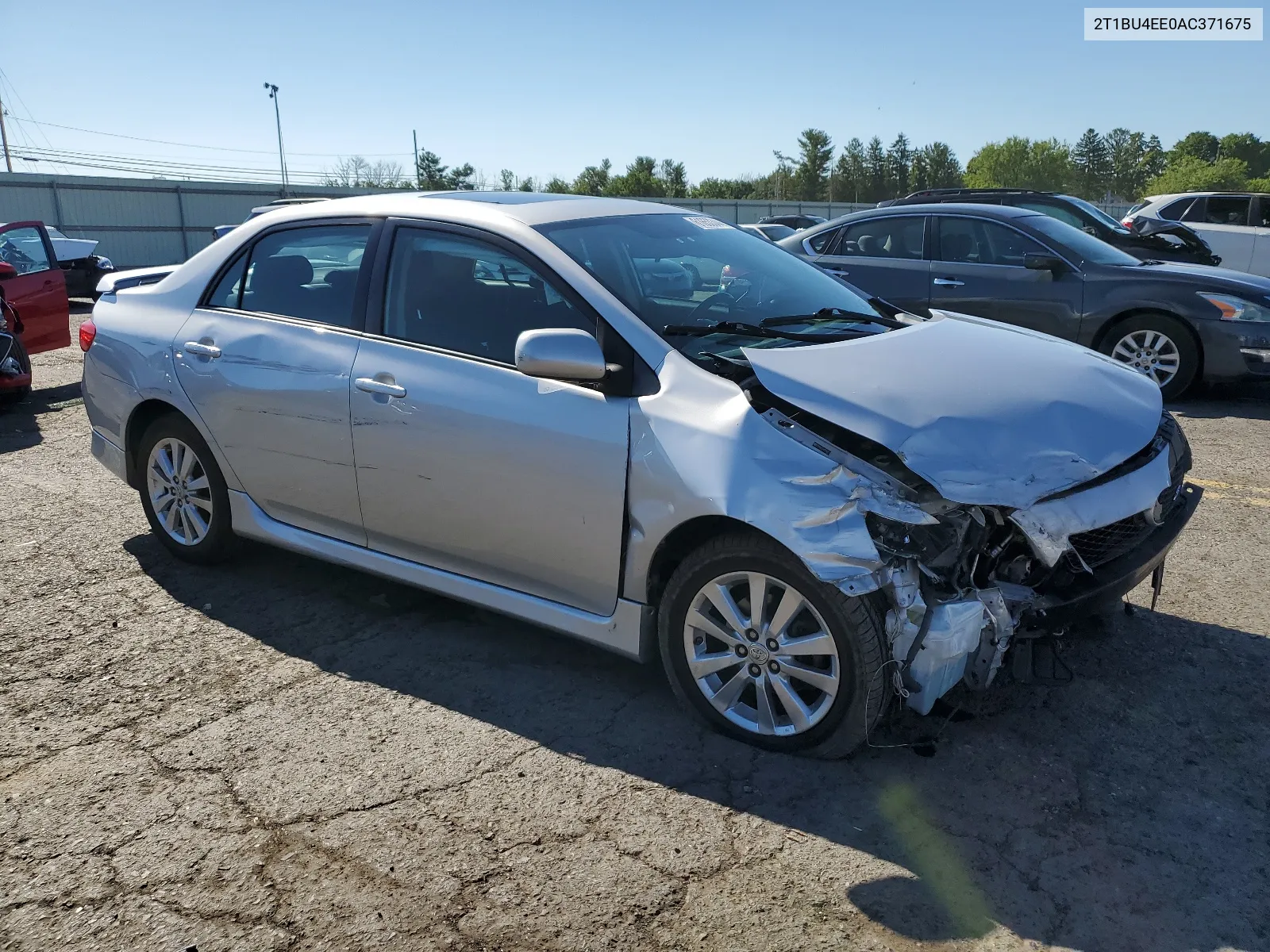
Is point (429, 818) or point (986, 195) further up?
point (986, 195)

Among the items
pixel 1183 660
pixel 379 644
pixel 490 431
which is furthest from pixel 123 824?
pixel 1183 660

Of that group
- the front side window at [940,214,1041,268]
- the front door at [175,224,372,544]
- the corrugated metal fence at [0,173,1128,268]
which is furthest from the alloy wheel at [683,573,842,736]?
the corrugated metal fence at [0,173,1128,268]

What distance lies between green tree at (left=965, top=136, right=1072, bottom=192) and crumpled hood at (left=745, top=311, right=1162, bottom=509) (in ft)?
417

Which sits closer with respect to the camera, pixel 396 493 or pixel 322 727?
pixel 322 727

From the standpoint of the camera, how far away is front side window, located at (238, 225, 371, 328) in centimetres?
423

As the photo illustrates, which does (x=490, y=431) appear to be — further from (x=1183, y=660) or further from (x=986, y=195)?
(x=986, y=195)

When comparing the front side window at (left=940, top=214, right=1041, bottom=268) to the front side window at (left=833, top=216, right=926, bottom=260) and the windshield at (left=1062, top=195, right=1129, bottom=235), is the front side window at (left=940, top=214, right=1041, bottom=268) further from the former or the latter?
the windshield at (left=1062, top=195, right=1129, bottom=235)

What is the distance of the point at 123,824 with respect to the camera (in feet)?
9.84

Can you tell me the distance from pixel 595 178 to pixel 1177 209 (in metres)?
69.8

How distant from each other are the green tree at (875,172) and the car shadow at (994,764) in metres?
108

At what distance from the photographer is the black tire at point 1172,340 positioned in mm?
8344

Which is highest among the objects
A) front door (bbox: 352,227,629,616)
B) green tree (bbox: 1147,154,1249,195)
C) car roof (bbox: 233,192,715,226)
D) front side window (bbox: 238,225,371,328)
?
green tree (bbox: 1147,154,1249,195)

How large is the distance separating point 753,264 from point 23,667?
336 centimetres

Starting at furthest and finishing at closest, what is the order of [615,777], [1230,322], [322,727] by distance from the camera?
[1230,322]
[322,727]
[615,777]
